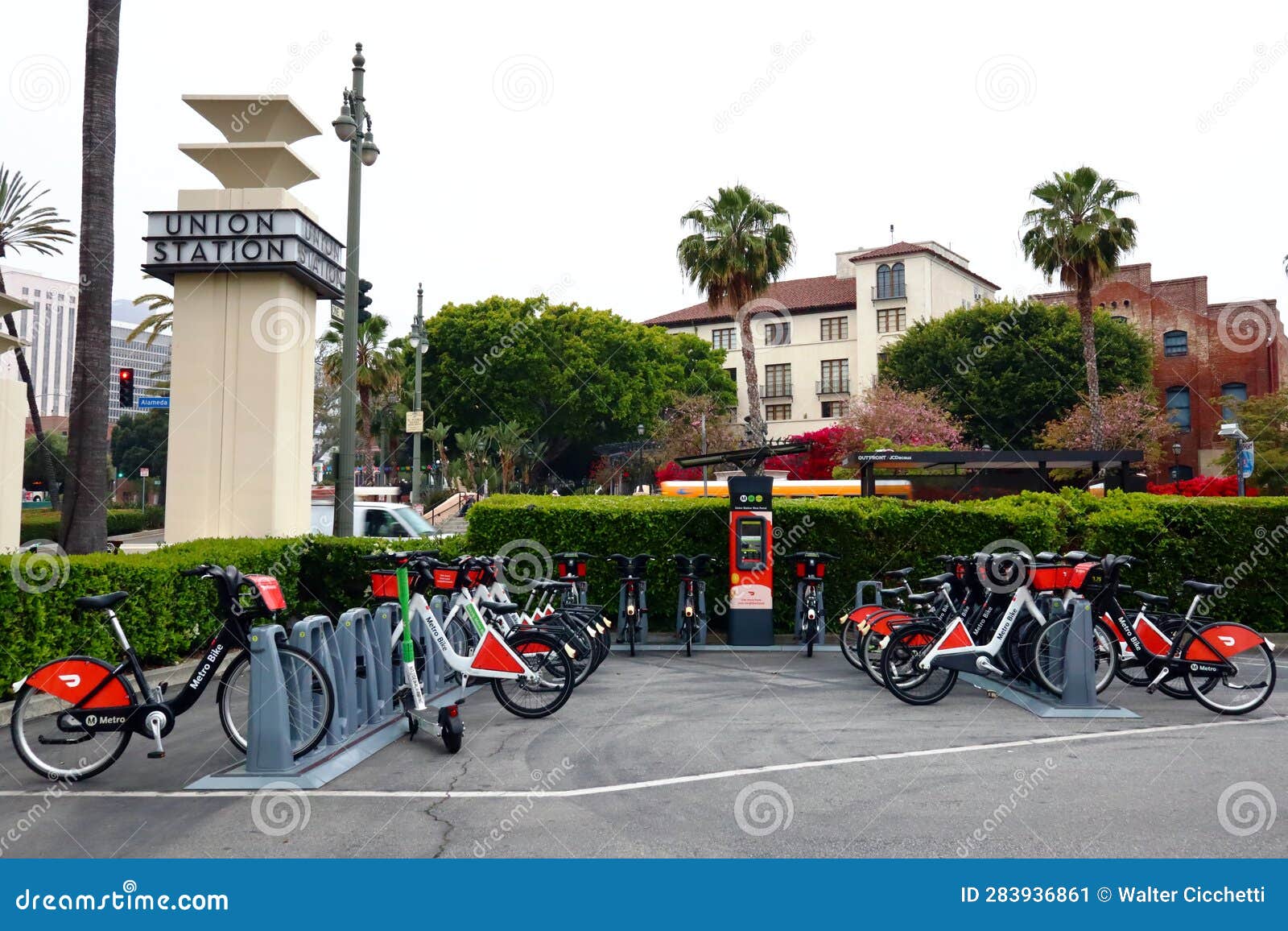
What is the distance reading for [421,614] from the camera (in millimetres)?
7812

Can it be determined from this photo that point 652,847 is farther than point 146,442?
No

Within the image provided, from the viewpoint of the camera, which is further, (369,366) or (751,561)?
(369,366)

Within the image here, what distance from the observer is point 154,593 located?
29.6 feet

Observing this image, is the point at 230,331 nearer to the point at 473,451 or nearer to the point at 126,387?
the point at 126,387

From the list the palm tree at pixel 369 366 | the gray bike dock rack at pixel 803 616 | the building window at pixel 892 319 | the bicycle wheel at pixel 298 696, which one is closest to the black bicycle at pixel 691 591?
the gray bike dock rack at pixel 803 616

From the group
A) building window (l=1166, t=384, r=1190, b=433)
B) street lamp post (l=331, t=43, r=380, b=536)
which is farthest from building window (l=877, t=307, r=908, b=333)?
street lamp post (l=331, t=43, r=380, b=536)

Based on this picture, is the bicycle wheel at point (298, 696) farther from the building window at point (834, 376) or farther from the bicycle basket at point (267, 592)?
the building window at point (834, 376)

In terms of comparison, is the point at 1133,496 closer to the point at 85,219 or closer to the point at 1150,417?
the point at 85,219

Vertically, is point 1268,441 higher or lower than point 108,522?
higher

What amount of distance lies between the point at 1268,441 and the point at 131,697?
41.0m

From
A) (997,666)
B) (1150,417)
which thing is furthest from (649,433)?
(997,666)

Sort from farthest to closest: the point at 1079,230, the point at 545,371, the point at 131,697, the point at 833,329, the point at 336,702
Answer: the point at 833,329 → the point at 545,371 → the point at 1079,230 → the point at 336,702 → the point at 131,697

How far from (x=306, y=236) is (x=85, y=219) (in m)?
2.72

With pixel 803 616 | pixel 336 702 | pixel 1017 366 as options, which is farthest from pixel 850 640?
pixel 1017 366
